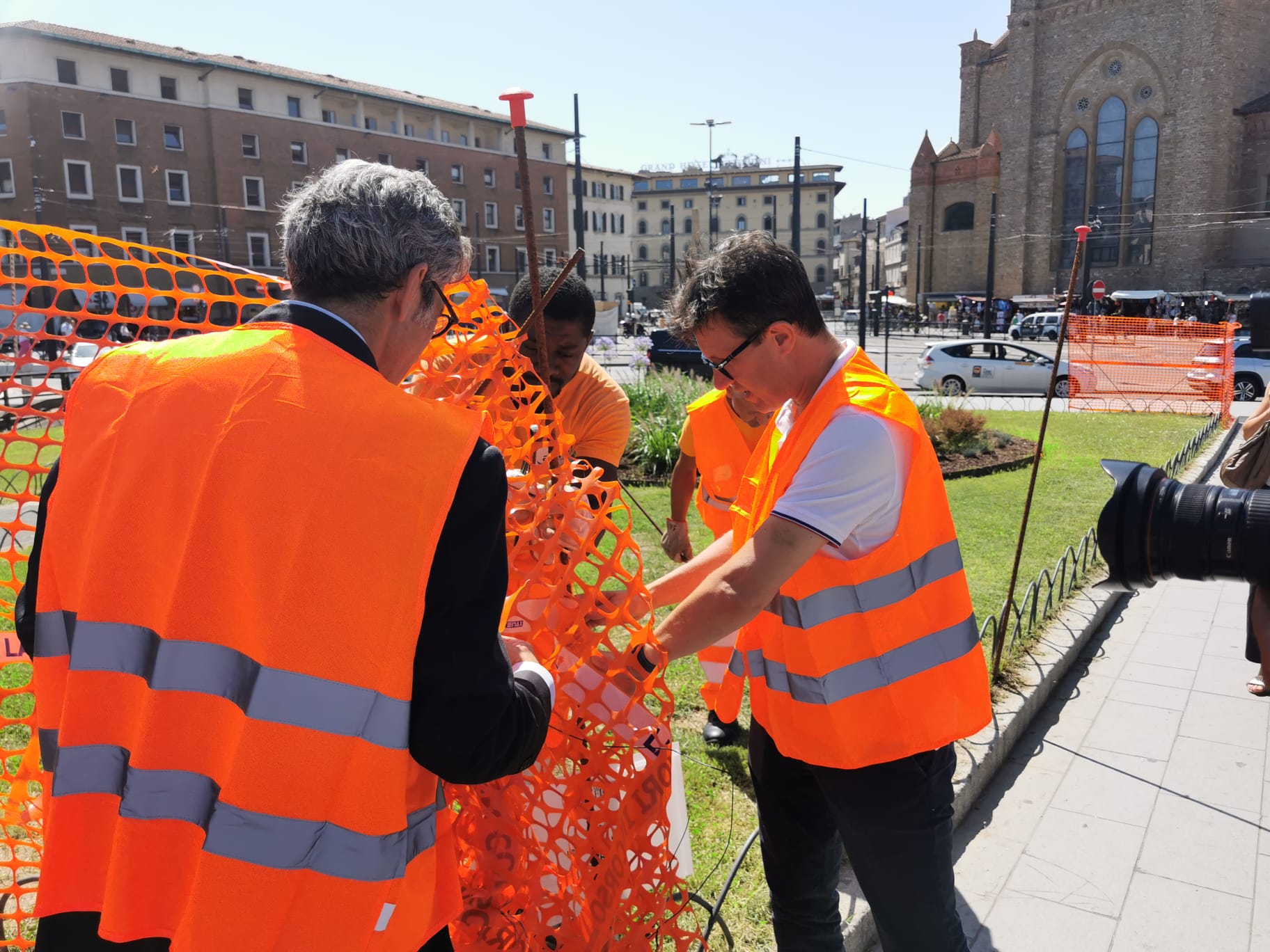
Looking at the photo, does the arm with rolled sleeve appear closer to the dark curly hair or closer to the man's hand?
the man's hand

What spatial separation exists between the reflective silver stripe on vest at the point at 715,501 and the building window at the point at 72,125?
52499 millimetres

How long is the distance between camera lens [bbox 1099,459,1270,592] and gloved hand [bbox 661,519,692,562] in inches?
92.4

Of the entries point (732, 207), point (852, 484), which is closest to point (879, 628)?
point (852, 484)

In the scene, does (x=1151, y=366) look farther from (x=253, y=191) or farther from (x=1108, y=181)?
(x=253, y=191)

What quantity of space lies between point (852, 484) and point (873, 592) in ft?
0.92

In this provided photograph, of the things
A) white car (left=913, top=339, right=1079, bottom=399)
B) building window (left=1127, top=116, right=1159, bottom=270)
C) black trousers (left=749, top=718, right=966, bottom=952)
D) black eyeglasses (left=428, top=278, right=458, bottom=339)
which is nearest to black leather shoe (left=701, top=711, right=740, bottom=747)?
black trousers (left=749, top=718, right=966, bottom=952)

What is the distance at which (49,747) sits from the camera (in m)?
1.51

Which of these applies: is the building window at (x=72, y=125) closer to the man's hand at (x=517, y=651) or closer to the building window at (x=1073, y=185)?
the building window at (x=1073, y=185)

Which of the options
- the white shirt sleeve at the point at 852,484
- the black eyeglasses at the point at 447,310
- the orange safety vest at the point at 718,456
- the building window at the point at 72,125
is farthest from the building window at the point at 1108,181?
the black eyeglasses at the point at 447,310

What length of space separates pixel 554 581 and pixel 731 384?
79cm

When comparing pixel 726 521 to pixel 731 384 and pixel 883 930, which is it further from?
pixel 883 930

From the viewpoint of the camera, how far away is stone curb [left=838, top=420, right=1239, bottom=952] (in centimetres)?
301

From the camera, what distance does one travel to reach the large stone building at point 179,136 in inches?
1713

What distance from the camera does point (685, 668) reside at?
16.7ft
